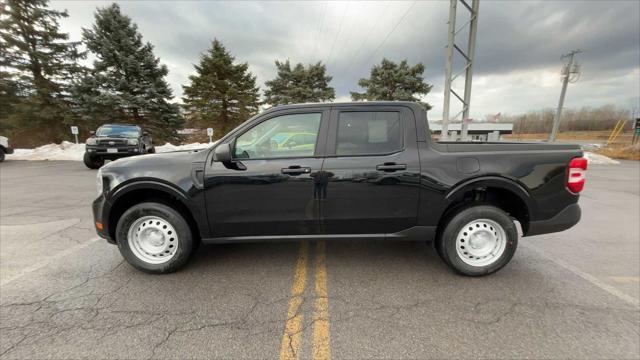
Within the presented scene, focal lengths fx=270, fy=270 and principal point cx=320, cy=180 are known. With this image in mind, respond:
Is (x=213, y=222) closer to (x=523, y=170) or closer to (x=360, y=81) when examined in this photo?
(x=523, y=170)

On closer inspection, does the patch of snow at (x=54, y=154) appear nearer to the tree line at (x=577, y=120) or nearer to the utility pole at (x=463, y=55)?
the utility pole at (x=463, y=55)

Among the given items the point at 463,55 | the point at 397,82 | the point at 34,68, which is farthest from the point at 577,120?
the point at 34,68

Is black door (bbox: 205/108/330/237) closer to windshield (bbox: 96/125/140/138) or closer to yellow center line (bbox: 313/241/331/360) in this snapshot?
yellow center line (bbox: 313/241/331/360)

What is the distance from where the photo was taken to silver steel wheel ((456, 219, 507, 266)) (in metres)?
2.95

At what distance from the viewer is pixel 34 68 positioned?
1955cm

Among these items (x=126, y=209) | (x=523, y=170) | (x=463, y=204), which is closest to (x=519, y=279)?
(x=463, y=204)

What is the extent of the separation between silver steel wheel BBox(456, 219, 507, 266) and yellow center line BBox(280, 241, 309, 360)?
175cm

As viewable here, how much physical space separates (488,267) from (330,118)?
235 centimetres

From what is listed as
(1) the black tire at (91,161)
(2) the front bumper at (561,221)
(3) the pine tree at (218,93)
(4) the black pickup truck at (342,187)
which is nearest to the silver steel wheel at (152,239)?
(4) the black pickup truck at (342,187)

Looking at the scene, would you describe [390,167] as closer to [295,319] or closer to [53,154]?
[295,319]

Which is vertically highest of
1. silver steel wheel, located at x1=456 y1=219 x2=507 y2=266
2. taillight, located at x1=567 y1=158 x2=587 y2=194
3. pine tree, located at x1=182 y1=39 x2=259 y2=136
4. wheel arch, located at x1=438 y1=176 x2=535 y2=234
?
pine tree, located at x1=182 y1=39 x2=259 y2=136

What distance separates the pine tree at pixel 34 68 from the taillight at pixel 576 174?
27.7 m

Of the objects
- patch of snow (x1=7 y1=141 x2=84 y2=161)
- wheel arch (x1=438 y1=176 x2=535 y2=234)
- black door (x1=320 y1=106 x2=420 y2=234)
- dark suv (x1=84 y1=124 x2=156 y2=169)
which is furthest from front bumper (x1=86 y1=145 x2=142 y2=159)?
wheel arch (x1=438 y1=176 x2=535 y2=234)

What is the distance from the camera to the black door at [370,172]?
280 centimetres
